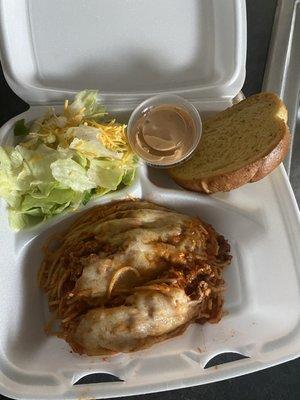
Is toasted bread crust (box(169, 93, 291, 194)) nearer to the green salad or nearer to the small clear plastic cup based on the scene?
the small clear plastic cup

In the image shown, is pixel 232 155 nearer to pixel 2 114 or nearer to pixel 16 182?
pixel 16 182

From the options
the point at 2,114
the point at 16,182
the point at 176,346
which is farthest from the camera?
the point at 2,114

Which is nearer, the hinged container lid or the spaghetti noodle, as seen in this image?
the spaghetti noodle

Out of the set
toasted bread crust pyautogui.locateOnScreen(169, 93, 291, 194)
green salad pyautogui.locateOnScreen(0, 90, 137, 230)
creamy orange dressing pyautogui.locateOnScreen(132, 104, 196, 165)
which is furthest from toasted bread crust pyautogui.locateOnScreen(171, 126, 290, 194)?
green salad pyautogui.locateOnScreen(0, 90, 137, 230)

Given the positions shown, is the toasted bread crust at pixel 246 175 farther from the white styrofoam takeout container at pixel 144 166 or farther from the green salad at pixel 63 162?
the green salad at pixel 63 162

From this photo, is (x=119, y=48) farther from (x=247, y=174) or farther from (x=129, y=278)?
(x=129, y=278)

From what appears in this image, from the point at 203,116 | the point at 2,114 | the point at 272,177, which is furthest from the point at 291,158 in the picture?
the point at 2,114

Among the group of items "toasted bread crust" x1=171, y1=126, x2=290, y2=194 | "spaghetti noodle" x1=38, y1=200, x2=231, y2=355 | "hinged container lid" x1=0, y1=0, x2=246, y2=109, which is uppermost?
"hinged container lid" x1=0, y1=0, x2=246, y2=109

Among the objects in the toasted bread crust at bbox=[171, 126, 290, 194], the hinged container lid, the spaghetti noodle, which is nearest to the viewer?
the spaghetti noodle

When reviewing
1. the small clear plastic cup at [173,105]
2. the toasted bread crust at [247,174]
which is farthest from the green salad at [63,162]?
the toasted bread crust at [247,174]
